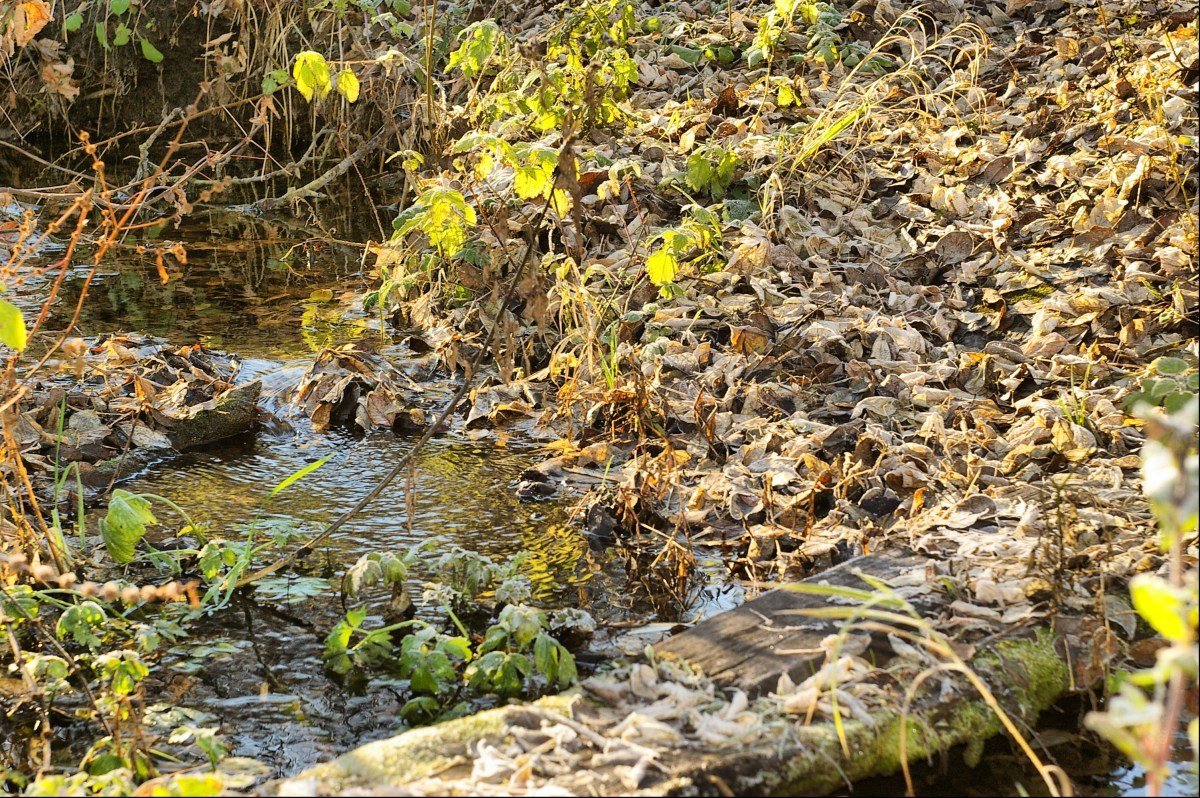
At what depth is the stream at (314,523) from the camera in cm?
247

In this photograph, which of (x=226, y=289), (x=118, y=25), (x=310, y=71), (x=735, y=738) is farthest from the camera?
(x=118, y=25)

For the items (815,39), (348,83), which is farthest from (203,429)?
(815,39)

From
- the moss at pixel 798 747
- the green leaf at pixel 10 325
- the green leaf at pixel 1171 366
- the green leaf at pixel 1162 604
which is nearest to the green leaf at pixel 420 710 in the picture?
the moss at pixel 798 747

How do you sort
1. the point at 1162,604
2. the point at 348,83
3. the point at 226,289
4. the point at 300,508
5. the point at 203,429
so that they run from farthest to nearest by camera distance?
the point at 226,289
the point at 348,83
the point at 203,429
the point at 300,508
the point at 1162,604

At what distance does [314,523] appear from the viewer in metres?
3.43

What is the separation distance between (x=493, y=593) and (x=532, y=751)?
1.11 meters

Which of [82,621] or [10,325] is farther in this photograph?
[82,621]

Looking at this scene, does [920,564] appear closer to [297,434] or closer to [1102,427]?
[1102,427]

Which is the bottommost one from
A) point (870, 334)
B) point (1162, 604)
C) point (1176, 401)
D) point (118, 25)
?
point (870, 334)

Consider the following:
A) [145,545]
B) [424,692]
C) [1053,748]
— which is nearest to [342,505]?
[145,545]

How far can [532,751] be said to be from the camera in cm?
195

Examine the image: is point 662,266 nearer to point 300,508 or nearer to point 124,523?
point 300,508

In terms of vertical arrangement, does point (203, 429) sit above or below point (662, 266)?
below

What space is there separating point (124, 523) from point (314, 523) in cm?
70
